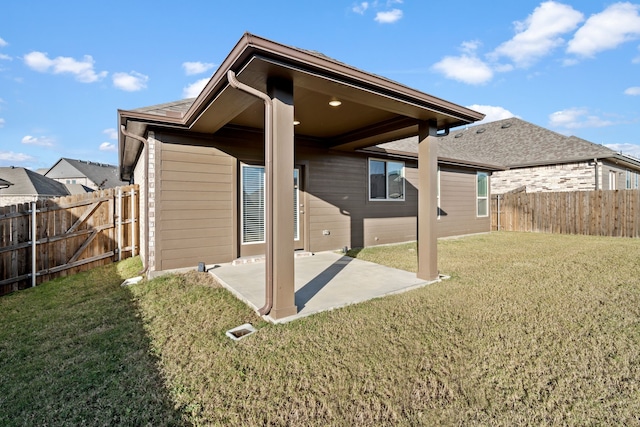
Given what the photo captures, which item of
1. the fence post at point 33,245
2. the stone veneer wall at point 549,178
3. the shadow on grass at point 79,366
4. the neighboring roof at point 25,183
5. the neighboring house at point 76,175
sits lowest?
the shadow on grass at point 79,366

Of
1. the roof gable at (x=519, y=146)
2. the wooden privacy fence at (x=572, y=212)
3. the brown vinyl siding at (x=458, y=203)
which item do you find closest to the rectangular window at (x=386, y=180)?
the brown vinyl siding at (x=458, y=203)

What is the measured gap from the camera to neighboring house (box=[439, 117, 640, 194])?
40.3 ft

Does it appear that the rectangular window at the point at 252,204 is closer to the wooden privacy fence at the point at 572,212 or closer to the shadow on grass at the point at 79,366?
the shadow on grass at the point at 79,366

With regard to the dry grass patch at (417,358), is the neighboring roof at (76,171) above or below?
above

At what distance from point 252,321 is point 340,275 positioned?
2071 millimetres

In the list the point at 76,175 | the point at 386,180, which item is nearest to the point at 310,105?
the point at 386,180

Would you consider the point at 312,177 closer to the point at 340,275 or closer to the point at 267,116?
the point at 340,275

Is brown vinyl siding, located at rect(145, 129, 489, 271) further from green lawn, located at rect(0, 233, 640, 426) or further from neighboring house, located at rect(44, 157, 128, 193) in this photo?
neighboring house, located at rect(44, 157, 128, 193)

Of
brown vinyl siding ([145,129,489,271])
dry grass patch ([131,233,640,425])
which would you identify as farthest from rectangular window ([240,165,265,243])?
dry grass patch ([131,233,640,425])

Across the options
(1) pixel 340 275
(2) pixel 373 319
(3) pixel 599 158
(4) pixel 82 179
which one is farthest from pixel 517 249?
(4) pixel 82 179

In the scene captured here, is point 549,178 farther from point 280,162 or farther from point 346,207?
point 280,162

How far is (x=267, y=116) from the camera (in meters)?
3.22

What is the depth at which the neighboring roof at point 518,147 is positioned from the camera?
11935mm

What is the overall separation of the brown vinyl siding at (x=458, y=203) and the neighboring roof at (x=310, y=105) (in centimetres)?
438
